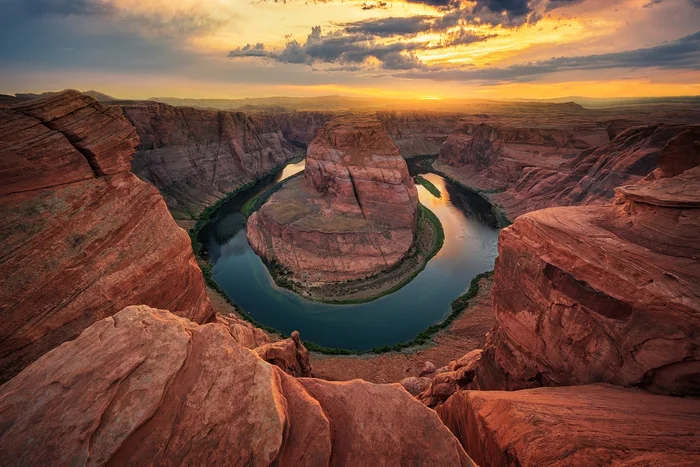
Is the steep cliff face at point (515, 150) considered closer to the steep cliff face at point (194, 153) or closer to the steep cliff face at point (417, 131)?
the steep cliff face at point (417, 131)

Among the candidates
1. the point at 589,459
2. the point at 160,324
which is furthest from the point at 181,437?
the point at 589,459

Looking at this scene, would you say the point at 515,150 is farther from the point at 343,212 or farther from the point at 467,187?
the point at 343,212

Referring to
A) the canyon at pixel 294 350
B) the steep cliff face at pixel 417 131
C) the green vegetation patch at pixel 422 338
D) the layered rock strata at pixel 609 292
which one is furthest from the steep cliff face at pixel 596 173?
the steep cliff face at pixel 417 131

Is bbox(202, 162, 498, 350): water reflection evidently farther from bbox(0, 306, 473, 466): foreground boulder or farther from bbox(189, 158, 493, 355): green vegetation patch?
bbox(0, 306, 473, 466): foreground boulder

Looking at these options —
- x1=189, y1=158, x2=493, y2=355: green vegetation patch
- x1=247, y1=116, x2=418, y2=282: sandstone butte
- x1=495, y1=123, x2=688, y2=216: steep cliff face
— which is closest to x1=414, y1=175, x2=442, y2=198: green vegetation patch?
x1=495, y1=123, x2=688, y2=216: steep cliff face

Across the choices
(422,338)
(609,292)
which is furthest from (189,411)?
(422,338)

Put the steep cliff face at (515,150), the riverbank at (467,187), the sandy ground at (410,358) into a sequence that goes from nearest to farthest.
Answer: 1. the sandy ground at (410,358)
2. the riverbank at (467,187)
3. the steep cliff face at (515,150)
